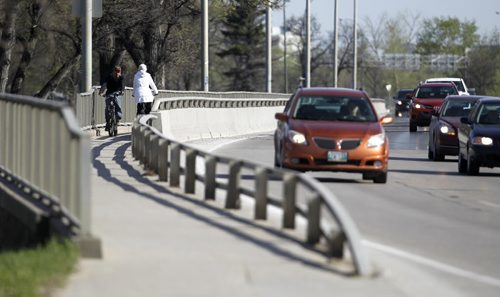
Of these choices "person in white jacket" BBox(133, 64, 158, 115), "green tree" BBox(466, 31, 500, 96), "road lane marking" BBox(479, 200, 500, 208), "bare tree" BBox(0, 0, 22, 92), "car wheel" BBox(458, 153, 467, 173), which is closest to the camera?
"road lane marking" BBox(479, 200, 500, 208)

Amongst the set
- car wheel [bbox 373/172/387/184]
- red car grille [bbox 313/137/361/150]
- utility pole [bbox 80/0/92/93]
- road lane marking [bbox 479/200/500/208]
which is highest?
utility pole [bbox 80/0/92/93]

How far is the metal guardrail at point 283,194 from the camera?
39.2 ft

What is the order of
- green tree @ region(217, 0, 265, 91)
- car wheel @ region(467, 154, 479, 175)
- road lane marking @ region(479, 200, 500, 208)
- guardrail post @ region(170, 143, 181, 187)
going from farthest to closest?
green tree @ region(217, 0, 265, 91)
car wheel @ region(467, 154, 479, 175)
road lane marking @ region(479, 200, 500, 208)
guardrail post @ region(170, 143, 181, 187)

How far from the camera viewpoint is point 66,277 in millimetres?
10891

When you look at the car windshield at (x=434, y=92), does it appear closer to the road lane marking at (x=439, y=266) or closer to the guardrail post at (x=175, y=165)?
the guardrail post at (x=175, y=165)

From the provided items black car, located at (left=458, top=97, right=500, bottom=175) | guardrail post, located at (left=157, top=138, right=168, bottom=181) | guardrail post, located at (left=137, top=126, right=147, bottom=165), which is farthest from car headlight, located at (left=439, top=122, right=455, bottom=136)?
guardrail post, located at (left=157, top=138, right=168, bottom=181)

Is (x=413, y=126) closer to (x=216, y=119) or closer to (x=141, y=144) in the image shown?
(x=216, y=119)

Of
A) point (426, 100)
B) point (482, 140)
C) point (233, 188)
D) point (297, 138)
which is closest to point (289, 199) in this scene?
point (233, 188)

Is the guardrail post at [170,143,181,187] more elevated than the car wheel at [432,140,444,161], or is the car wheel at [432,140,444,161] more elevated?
the guardrail post at [170,143,181,187]

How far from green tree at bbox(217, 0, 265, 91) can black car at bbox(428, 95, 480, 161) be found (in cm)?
11045

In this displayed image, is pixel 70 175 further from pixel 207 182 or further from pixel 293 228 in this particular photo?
pixel 207 182

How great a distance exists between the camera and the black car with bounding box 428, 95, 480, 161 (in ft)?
103

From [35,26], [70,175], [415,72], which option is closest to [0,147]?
[70,175]

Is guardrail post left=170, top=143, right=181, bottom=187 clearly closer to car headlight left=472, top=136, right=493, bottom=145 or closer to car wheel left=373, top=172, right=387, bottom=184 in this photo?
car wheel left=373, top=172, right=387, bottom=184
